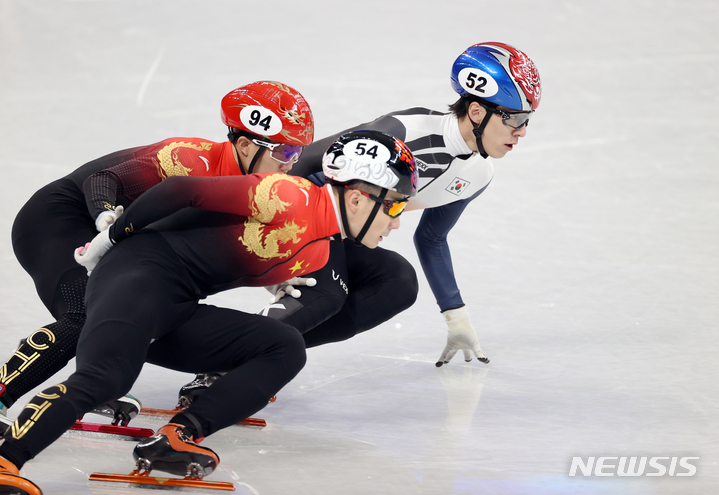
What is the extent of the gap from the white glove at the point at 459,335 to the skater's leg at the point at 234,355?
1835mm

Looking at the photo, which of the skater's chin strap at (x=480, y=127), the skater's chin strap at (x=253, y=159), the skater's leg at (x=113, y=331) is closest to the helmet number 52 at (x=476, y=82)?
the skater's chin strap at (x=480, y=127)

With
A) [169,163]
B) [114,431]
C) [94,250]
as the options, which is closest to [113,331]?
[94,250]

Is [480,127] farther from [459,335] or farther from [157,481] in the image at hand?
[157,481]

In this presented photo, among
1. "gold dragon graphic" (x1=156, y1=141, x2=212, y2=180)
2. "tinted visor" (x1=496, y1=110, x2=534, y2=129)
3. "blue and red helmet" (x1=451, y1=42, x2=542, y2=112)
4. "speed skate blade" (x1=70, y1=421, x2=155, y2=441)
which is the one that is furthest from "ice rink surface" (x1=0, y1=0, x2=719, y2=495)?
"blue and red helmet" (x1=451, y1=42, x2=542, y2=112)

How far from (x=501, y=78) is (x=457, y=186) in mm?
668

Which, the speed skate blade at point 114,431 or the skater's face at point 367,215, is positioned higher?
the skater's face at point 367,215

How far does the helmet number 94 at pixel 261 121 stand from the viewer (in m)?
4.23

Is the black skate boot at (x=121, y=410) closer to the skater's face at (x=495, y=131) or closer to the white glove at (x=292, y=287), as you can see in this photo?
the white glove at (x=292, y=287)

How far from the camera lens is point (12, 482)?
106 inches

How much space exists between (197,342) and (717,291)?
460 cm

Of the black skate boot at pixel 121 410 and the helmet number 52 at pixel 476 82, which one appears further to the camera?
the helmet number 52 at pixel 476 82

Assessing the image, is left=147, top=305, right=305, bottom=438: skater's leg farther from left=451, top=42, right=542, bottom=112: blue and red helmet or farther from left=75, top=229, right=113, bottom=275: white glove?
left=451, top=42, right=542, bottom=112: blue and red helmet

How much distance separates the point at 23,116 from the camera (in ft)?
30.0

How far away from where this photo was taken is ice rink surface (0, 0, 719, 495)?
379 cm
